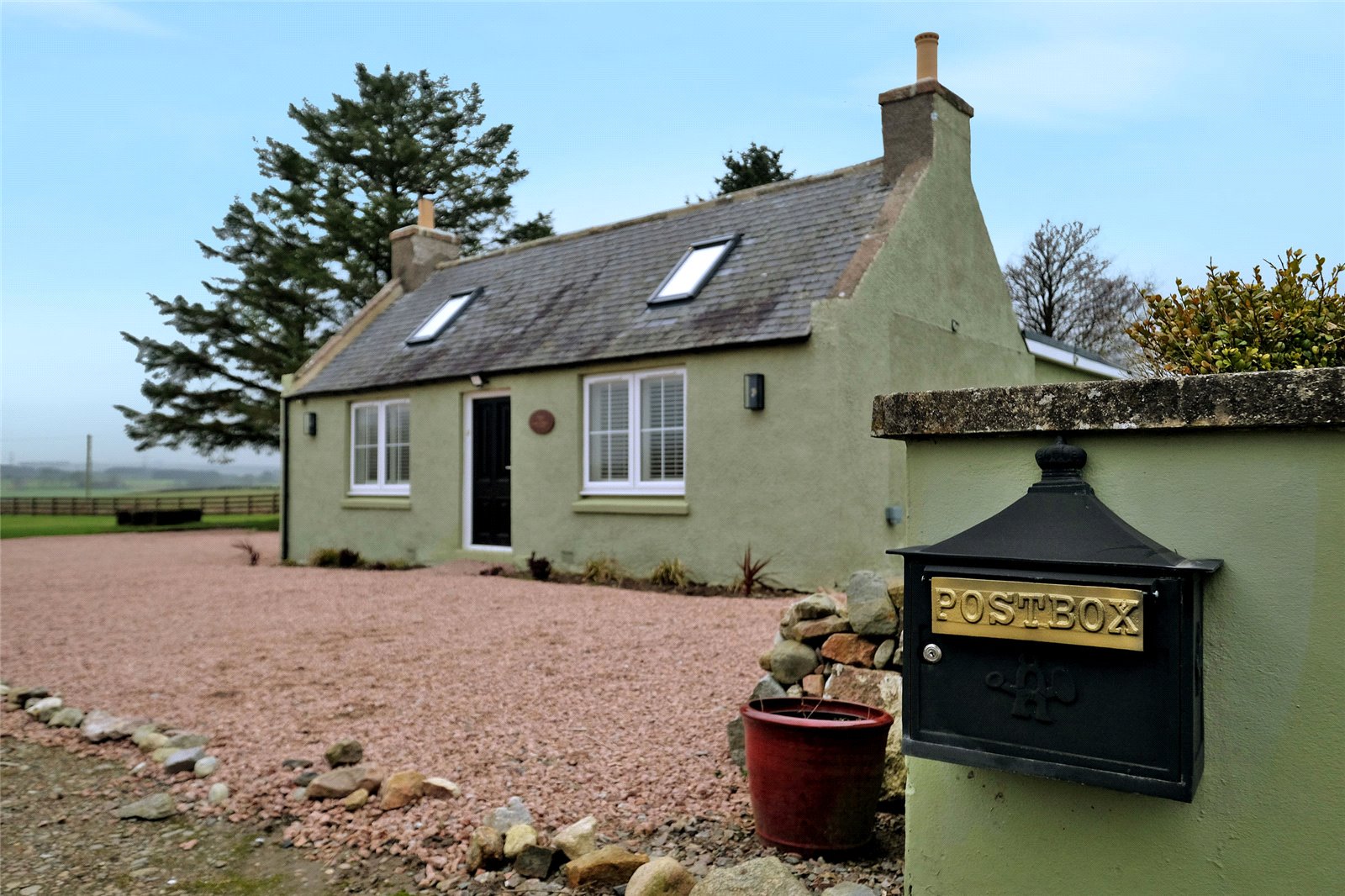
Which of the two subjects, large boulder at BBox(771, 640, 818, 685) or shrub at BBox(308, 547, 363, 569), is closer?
large boulder at BBox(771, 640, 818, 685)

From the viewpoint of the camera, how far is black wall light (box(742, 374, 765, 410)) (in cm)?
999

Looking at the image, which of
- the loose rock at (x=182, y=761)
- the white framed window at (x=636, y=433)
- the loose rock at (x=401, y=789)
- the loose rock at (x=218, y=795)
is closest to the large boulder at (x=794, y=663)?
the loose rock at (x=401, y=789)

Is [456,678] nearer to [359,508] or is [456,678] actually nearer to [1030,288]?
[359,508]

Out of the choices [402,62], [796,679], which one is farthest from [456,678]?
[402,62]

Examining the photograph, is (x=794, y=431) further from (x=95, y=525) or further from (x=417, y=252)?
(x=95, y=525)

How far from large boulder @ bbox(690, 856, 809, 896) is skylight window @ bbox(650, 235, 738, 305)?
9011mm

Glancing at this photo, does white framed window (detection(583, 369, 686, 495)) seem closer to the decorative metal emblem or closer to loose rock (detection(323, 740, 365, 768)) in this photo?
loose rock (detection(323, 740, 365, 768))

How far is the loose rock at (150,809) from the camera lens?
162 inches

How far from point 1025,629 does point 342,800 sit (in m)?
3.12

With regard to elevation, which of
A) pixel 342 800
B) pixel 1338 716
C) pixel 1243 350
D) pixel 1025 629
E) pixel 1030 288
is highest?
pixel 1030 288

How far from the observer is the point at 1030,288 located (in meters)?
28.5

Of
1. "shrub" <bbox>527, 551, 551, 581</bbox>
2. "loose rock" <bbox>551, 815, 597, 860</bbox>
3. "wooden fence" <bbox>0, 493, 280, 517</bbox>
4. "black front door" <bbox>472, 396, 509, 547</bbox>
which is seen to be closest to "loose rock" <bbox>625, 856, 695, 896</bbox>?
"loose rock" <bbox>551, 815, 597, 860</bbox>

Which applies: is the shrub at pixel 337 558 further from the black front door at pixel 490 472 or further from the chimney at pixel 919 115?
the chimney at pixel 919 115

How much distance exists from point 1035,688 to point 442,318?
13.9 meters
